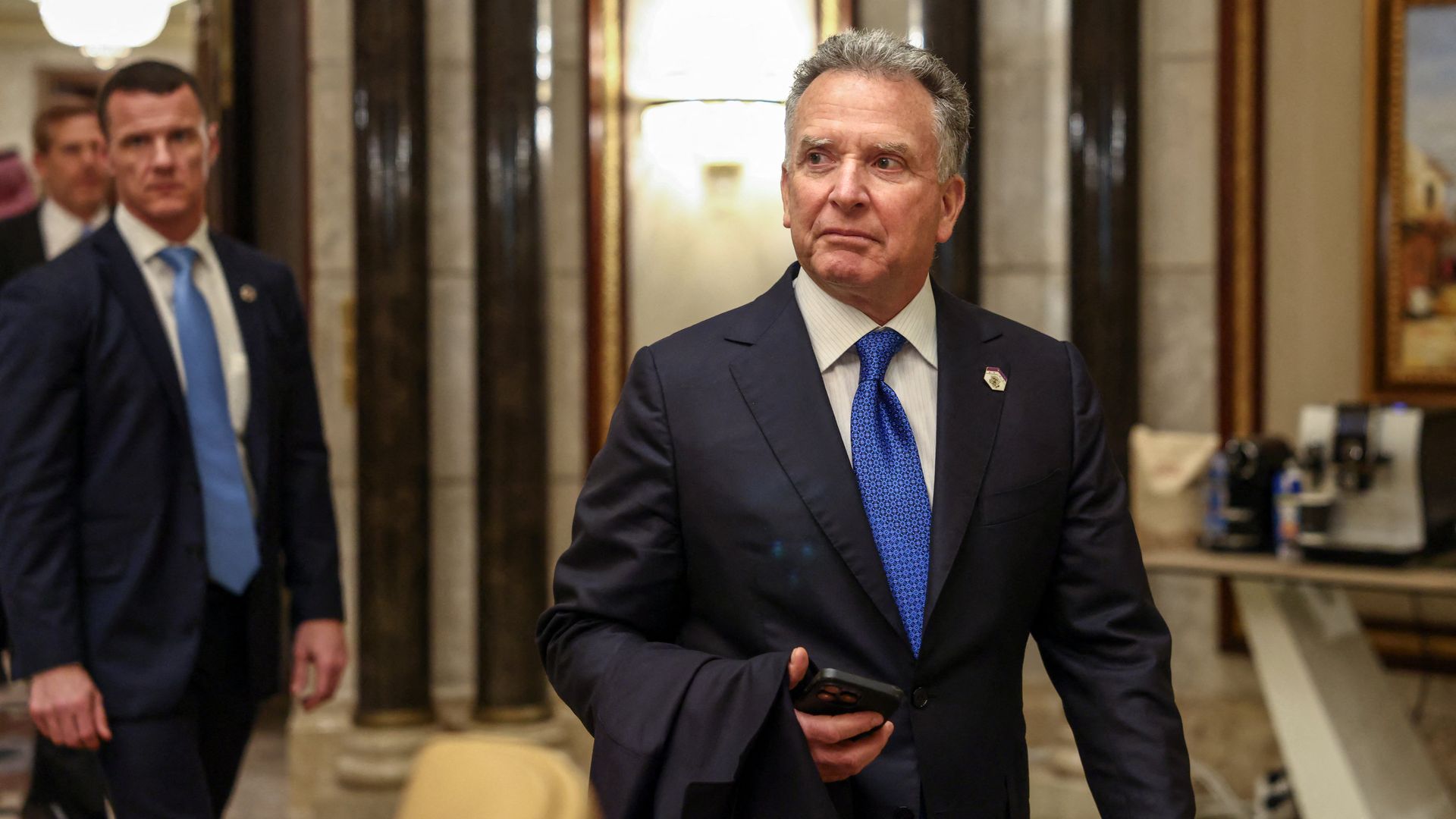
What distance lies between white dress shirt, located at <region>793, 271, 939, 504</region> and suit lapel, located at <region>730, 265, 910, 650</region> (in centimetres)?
3

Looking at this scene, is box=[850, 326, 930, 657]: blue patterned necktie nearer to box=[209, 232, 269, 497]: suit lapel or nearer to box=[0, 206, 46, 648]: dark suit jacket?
box=[209, 232, 269, 497]: suit lapel

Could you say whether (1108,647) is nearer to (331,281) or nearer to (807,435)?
(807,435)

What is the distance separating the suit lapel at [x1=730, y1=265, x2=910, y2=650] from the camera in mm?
1758

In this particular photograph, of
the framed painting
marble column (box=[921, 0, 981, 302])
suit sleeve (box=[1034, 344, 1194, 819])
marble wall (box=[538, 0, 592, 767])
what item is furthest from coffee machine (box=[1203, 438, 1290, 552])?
suit sleeve (box=[1034, 344, 1194, 819])

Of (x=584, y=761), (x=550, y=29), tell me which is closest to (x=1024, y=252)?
(x=550, y=29)

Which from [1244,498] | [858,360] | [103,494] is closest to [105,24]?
[103,494]

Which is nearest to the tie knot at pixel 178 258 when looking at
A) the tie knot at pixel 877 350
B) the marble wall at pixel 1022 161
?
the tie knot at pixel 877 350

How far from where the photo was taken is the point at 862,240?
183 centimetres

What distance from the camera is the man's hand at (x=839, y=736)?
1.64m

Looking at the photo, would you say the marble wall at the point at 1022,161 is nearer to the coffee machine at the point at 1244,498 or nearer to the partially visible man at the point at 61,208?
the coffee machine at the point at 1244,498

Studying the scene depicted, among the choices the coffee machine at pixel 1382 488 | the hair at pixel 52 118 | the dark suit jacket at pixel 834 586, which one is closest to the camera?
the dark suit jacket at pixel 834 586

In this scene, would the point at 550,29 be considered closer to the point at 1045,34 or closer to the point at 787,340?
the point at 1045,34

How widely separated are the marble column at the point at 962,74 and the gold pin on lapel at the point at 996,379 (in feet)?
8.27

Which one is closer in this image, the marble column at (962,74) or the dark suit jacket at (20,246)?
the marble column at (962,74)
